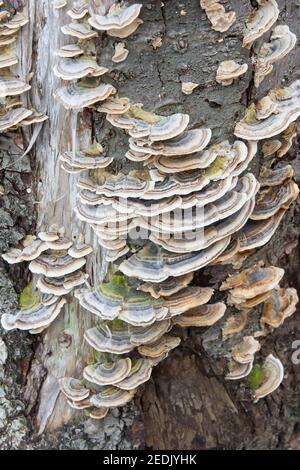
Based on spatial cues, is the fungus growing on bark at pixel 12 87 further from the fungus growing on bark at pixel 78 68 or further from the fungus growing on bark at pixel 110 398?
the fungus growing on bark at pixel 110 398

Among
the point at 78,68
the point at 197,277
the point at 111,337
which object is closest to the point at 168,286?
the point at 197,277

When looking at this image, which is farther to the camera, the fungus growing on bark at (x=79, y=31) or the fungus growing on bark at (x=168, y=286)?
the fungus growing on bark at (x=168, y=286)

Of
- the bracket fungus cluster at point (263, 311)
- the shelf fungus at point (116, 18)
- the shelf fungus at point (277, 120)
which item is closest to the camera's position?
the shelf fungus at point (116, 18)

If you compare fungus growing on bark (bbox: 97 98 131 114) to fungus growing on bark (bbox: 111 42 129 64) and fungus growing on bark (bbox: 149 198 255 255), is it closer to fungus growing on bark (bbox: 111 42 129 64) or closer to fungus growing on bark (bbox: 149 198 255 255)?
fungus growing on bark (bbox: 111 42 129 64)

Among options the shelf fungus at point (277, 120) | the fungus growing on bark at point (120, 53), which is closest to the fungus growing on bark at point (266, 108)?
the shelf fungus at point (277, 120)

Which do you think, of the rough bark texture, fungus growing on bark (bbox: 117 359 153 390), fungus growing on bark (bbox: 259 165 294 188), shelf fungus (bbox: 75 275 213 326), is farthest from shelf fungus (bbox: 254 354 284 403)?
fungus growing on bark (bbox: 259 165 294 188)

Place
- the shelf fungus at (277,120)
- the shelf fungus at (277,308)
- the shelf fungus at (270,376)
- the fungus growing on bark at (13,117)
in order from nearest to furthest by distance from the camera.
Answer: the shelf fungus at (277,120) → the fungus growing on bark at (13,117) → the shelf fungus at (277,308) → the shelf fungus at (270,376)

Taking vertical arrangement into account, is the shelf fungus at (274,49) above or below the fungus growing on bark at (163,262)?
above

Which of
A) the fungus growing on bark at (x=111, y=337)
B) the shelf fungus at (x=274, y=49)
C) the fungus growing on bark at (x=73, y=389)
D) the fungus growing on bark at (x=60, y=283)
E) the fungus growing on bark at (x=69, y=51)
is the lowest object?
the fungus growing on bark at (x=73, y=389)
